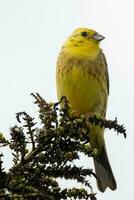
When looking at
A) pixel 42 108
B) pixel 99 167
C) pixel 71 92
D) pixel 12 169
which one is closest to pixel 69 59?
pixel 71 92

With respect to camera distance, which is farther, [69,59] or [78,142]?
[69,59]

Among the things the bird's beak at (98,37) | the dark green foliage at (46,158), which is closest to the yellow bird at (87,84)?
the bird's beak at (98,37)

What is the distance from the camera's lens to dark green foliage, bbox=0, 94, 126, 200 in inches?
63.5

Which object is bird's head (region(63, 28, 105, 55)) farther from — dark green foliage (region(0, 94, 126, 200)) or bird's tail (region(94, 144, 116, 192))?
dark green foliage (region(0, 94, 126, 200))

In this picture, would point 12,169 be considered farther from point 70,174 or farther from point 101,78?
point 101,78

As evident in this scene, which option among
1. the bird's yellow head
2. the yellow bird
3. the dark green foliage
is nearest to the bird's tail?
the yellow bird

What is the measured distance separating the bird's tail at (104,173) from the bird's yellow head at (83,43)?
1066 mm

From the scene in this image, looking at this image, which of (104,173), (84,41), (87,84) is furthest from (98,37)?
(104,173)

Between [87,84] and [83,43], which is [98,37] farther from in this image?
[87,84]

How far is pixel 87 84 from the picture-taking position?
4.72m

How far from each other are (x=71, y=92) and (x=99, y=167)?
901 millimetres

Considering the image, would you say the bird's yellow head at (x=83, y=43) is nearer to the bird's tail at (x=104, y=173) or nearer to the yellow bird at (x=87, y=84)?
the yellow bird at (x=87, y=84)

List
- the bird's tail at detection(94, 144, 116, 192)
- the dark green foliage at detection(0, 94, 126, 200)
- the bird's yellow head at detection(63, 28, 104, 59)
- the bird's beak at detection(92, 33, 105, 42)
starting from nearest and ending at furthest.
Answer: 1. the dark green foliage at detection(0, 94, 126, 200)
2. the bird's tail at detection(94, 144, 116, 192)
3. the bird's yellow head at detection(63, 28, 104, 59)
4. the bird's beak at detection(92, 33, 105, 42)

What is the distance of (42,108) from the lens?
6.65 ft
